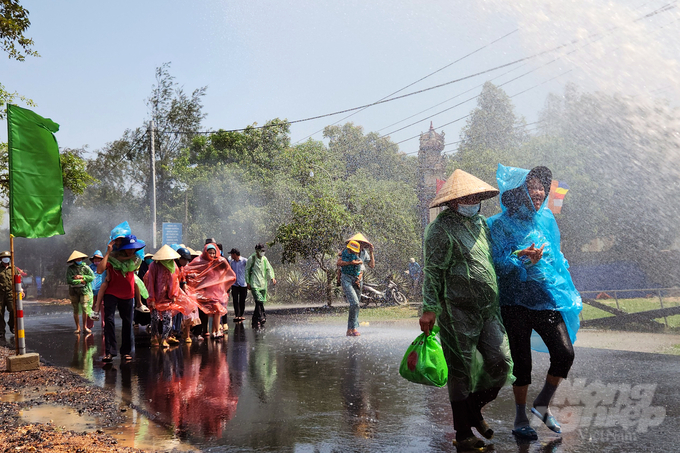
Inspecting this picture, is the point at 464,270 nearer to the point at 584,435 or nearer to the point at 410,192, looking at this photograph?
the point at 584,435

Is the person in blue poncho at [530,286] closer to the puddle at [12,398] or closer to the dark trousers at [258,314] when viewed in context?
the puddle at [12,398]

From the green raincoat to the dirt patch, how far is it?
229 centimetres

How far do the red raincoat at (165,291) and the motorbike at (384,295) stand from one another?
1022cm

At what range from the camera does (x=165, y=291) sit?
425 inches

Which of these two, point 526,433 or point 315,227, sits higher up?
point 315,227


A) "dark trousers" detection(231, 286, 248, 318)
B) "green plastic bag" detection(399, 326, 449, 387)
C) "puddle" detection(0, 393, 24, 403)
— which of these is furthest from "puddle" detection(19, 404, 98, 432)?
"dark trousers" detection(231, 286, 248, 318)

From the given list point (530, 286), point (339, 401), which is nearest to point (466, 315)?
point (530, 286)

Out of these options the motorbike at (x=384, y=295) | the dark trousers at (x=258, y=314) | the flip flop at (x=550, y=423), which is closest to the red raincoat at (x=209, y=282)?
the dark trousers at (x=258, y=314)

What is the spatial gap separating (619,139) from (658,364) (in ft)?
50.4

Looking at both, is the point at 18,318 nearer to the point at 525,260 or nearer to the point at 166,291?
the point at 166,291

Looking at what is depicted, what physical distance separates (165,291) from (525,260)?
7.59 m

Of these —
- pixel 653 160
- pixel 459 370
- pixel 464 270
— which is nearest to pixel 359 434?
pixel 459 370

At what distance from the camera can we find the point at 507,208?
4.78 metres

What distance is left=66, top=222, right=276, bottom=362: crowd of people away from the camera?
29.8ft
